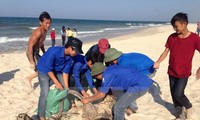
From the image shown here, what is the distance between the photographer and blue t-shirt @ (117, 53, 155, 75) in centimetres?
479

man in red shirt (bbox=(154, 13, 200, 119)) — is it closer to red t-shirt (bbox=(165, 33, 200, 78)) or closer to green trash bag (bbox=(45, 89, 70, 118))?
red t-shirt (bbox=(165, 33, 200, 78))

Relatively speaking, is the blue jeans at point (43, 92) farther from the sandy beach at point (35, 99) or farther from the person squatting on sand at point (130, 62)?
the person squatting on sand at point (130, 62)

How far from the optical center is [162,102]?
5.96m

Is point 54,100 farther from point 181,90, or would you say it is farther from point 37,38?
point 181,90

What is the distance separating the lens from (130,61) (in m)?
4.88

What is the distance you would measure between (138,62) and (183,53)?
767mm

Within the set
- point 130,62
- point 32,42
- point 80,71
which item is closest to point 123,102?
point 130,62

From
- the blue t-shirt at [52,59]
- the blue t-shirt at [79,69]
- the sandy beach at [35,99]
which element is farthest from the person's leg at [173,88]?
the blue t-shirt at [52,59]

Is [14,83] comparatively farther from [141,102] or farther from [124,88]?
[124,88]

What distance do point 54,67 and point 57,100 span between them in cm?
52

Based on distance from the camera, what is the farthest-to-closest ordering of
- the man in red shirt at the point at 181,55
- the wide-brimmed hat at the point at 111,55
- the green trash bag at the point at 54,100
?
the green trash bag at the point at 54,100, the man in red shirt at the point at 181,55, the wide-brimmed hat at the point at 111,55

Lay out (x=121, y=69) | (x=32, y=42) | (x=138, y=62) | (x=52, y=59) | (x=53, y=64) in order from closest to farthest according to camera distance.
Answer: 1. (x=121, y=69)
2. (x=52, y=59)
3. (x=53, y=64)
4. (x=138, y=62)
5. (x=32, y=42)

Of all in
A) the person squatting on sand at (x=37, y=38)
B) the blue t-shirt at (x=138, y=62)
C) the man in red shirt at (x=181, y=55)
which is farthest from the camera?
the person squatting on sand at (x=37, y=38)

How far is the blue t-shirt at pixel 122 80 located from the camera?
378 cm
